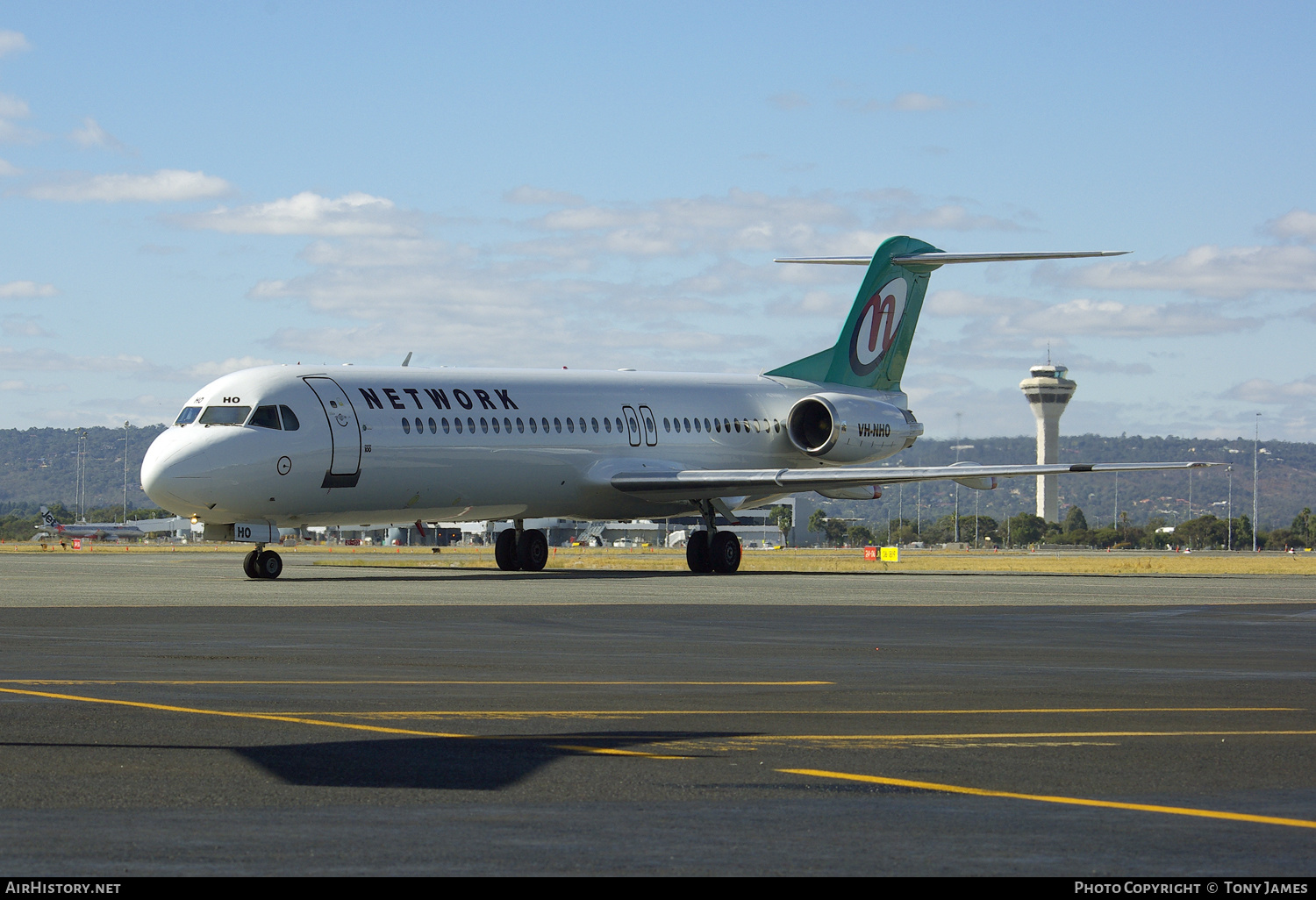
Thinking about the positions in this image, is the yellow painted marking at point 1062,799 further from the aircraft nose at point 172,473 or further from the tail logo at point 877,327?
the tail logo at point 877,327

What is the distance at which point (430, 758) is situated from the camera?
32.8 ft

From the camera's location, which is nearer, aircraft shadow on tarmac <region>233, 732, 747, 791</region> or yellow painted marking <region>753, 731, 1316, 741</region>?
aircraft shadow on tarmac <region>233, 732, 747, 791</region>

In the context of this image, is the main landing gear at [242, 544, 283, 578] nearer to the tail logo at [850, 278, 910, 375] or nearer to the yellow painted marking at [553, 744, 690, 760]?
the tail logo at [850, 278, 910, 375]

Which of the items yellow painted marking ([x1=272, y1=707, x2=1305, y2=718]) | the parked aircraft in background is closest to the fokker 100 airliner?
yellow painted marking ([x1=272, y1=707, x2=1305, y2=718])

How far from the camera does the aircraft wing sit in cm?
3994

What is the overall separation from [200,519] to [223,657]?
19691 mm

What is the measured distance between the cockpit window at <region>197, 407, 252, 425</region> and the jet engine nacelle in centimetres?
1676

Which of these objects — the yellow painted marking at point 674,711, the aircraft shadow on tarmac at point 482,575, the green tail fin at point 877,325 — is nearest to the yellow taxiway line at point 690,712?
the yellow painted marking at point 674,711

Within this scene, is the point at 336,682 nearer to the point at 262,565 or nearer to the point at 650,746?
the point at 650,746

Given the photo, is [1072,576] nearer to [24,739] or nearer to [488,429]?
[488,429]

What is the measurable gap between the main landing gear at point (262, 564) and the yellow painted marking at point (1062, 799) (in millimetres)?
27845

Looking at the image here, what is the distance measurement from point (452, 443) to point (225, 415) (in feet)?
16.8

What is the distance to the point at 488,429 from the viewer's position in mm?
39438

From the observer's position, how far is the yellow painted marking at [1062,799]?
26.5ft
